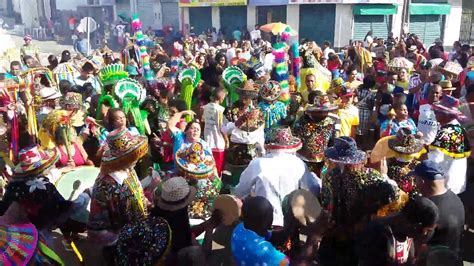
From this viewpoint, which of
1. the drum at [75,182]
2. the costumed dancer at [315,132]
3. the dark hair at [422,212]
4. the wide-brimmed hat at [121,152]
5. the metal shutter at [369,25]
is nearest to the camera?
the dark hair at [422,212]

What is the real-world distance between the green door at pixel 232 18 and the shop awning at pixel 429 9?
8.72m

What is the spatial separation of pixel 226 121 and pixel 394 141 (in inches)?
90.5

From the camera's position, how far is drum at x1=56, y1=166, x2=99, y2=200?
4500 millimetres

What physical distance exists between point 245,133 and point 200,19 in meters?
23.7

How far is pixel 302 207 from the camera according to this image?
3.24m

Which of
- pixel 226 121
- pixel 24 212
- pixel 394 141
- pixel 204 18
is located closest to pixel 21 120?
pixel 226 121

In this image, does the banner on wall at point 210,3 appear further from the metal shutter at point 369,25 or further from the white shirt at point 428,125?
the white shirt at point 428,125

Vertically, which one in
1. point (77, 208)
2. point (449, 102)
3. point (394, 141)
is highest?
point (449, 102)

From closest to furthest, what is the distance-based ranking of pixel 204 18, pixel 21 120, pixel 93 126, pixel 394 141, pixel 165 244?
pixel 165 244 → pixel 394 141 → pixel 93 126 → pixel 21 120 → pixel 204 18

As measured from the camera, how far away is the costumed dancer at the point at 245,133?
5.65 meters

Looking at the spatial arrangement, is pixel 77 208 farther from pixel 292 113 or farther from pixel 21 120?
pixel 292 113

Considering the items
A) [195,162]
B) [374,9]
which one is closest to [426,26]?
[374,9]

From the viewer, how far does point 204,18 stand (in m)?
28.0

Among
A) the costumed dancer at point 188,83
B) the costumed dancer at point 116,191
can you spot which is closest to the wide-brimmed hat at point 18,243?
the costumed dancer at point 116,191
